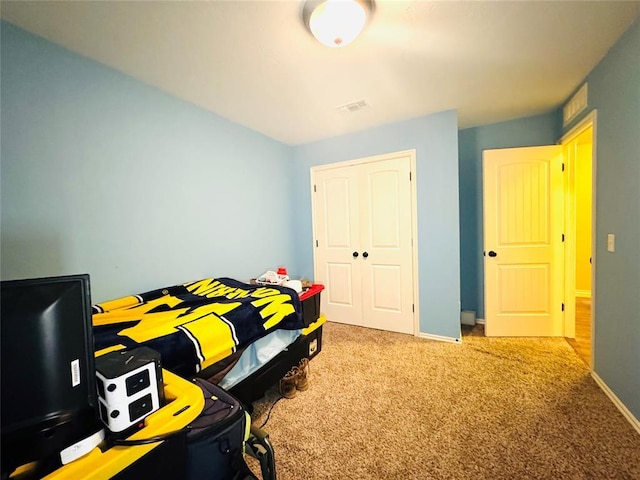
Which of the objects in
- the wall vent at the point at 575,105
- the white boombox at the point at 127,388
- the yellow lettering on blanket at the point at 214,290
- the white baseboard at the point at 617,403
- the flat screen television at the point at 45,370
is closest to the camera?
the flat screen television at the point at 45,370

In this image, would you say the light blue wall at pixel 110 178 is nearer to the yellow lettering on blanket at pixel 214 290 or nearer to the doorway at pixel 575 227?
the yellow lettering on blanket at pixel 214 290

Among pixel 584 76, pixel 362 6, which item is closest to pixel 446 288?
pixel 584 76

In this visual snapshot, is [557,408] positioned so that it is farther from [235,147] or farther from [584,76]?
[235,147]

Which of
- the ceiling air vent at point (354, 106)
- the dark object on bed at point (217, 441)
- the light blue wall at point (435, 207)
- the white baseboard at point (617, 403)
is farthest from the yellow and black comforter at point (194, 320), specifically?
the white baseboard at point (617, 403)

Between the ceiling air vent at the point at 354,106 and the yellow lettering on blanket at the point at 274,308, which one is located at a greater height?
the ceiling air vent at the point at 354,106

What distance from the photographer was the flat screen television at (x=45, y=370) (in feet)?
1.67

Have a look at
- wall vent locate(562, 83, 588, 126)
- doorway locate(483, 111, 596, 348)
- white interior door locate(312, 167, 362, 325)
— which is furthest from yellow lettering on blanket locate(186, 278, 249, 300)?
wall vent locate(562, 83, 588, 126)

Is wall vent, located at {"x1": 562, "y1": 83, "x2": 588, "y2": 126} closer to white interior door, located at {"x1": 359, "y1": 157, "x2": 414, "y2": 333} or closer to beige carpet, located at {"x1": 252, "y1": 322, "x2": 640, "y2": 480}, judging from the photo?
white interior door, located at {"x1": 359, "y1": 157, "x2": 414, "y2": 333}

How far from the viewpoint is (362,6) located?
4.04ft

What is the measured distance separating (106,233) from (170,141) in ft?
2.84

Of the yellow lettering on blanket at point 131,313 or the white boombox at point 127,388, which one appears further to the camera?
the yellow lettering on blanket at point 131,313

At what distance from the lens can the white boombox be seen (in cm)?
63

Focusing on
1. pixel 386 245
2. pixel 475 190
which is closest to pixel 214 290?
pixel 386 245

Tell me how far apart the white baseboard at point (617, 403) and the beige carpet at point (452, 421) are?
29 mm
